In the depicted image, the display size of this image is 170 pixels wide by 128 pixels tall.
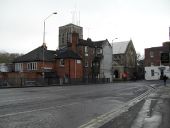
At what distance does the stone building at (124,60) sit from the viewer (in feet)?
340

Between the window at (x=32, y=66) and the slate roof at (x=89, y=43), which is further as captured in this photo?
the slate roof at (x=89, y=43)

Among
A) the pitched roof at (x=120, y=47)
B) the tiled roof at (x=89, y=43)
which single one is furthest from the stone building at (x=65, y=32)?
the tiled roof at (x=89, y=43)

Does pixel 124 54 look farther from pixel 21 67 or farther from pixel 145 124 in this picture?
pixel 145 124

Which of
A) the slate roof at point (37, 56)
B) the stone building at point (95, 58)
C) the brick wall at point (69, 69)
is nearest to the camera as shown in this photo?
the brick wall at point (69, 69)

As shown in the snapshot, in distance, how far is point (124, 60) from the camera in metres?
109

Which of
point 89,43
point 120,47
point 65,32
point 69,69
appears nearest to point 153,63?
point 120,47

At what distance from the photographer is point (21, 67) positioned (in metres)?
72.4

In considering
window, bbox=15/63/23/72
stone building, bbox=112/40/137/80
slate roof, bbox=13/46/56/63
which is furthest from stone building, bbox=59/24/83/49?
slate roof, bbox=13/46/56/63

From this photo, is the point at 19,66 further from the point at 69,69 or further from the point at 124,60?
the point at 124,60

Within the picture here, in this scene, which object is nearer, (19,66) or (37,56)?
(37,56)

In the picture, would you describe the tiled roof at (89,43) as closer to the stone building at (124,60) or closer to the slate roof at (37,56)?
the slate roof at (37,56)

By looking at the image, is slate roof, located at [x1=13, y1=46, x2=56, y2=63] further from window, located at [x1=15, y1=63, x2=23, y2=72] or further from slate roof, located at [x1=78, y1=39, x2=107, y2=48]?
slate roof, located at [x1=78, y1=39, x2=107, y2=48]

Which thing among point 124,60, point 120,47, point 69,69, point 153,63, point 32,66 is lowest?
point 69,69

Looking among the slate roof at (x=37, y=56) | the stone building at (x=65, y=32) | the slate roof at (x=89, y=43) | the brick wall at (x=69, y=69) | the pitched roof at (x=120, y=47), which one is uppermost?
the stone building at (x=65, y=32)
